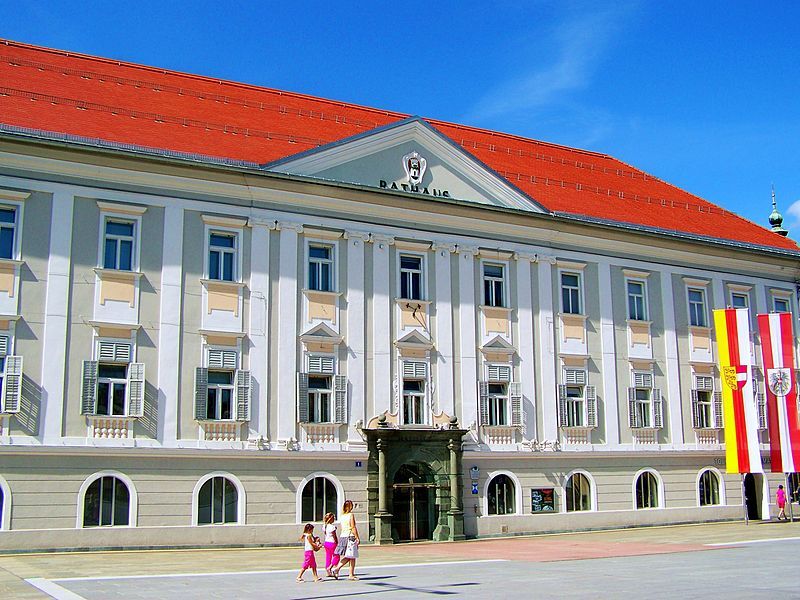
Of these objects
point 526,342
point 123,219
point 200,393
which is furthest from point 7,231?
point 526,342

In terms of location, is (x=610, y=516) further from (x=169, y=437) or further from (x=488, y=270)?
(x=169, y=437)

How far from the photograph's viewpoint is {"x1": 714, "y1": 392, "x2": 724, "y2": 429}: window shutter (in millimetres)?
35469

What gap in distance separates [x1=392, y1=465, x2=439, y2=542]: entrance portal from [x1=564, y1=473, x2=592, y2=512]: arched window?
505 centimetres

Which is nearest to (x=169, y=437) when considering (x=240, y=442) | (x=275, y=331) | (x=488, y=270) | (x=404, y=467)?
(x=240, y=442)

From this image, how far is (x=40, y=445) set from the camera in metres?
24.2

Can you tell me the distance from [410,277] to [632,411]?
9.39 meters

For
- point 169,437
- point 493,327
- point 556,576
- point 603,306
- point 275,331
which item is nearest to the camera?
point 556,576

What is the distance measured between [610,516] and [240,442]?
13111 millimetres

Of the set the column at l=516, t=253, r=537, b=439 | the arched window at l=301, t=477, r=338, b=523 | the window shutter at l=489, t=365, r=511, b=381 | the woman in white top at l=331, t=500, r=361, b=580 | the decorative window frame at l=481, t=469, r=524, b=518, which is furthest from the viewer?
the column at l=516, t=253, r=537, b=439

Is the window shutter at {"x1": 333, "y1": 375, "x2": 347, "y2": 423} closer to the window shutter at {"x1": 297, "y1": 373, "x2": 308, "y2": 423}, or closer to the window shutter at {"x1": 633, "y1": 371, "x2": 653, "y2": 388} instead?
the window shutter at {"x1": 297, "y1": 373, "x2": 308, "y2": 423}

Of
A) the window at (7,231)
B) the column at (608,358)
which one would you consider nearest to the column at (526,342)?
the column at (608,358)

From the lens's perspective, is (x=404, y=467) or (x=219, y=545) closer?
(x=219, y=545)

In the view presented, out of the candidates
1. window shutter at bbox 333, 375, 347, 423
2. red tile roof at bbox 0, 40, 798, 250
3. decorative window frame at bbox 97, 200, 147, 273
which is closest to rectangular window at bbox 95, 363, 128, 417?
decorative window frame at bbox 97, 200, 147, 273

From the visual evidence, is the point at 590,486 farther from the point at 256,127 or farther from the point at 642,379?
the point at 256,127
